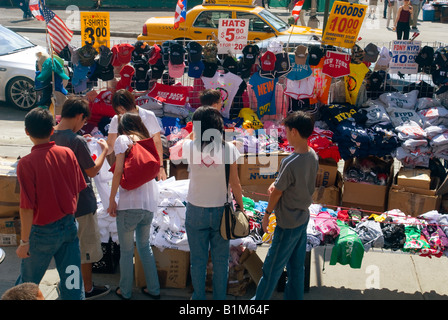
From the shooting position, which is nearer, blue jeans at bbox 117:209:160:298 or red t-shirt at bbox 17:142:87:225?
red t-shirt at bbox 17:142:87:225

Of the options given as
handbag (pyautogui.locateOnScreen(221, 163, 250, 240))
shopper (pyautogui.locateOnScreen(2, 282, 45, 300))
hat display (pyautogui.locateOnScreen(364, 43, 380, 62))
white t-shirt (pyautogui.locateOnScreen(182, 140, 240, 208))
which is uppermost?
hat display (pyautogui.locateOnScreen(364, 43, 380, 62))

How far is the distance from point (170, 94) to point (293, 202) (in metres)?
3.66

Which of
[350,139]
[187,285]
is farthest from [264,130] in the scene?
[187,285]

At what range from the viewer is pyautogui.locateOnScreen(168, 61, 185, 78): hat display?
7.37 meters

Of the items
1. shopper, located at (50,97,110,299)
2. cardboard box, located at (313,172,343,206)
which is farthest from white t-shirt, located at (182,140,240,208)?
cardboard box, located at (313,172,343,206)

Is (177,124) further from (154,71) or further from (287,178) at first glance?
(287,178)

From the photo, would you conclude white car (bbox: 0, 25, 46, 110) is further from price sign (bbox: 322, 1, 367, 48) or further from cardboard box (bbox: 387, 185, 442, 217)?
cardboard box (bbox: 387, 185, 442, 217)

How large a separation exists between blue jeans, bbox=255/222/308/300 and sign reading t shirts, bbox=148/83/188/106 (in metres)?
3.48

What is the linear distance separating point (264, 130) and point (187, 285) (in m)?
2.66

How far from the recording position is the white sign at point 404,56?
724 cm

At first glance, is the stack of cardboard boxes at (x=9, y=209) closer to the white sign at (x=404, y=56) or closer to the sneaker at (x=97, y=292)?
the sneaker at (x=97, y=292)

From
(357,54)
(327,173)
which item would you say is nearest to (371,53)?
(357,54)

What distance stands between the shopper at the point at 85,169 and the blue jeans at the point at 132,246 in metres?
0.26

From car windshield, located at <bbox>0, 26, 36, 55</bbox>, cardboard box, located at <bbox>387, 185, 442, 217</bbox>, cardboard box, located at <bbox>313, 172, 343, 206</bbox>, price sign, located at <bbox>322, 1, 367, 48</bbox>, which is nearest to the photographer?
cardboard box, located at <bbox>387, 185, 442, 217</bbox>
